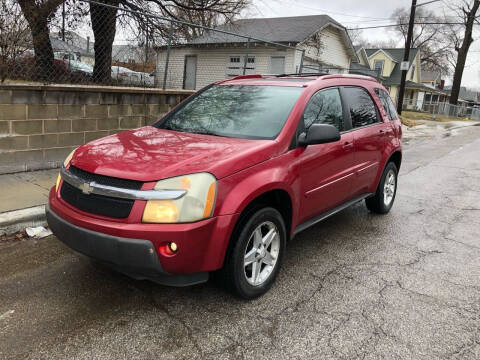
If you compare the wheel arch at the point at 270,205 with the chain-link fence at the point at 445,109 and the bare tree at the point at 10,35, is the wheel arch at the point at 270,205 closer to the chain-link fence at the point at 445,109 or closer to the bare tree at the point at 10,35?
the bare tree at the point at 10,35

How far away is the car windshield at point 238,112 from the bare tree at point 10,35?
3.01 m

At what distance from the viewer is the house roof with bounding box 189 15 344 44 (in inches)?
819

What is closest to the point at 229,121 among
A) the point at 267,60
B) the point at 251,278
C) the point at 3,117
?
the point at 251,278

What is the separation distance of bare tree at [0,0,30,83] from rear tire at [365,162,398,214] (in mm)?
5254

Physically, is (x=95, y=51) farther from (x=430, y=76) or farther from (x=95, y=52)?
(x=430, y=76)

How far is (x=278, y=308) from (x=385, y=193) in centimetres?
304

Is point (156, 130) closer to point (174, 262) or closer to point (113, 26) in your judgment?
point (174, 262)

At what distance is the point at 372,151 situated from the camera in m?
4.78

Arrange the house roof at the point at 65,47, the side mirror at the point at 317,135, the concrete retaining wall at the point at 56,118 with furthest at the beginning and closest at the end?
the house roof at the point at 65,47 → the concrete retaining wall at the point at 56,118 → the side mirror at the point at 317,135

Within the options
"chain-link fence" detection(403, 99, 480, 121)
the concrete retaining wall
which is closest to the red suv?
the concrete retaining wall

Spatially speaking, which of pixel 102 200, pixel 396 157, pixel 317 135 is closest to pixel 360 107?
pixel 396 157

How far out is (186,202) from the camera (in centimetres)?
269

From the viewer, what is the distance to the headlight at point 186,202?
2.67 m

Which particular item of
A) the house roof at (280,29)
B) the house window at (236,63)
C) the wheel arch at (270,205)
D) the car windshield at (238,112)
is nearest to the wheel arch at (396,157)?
the car windshield at (238,112)
